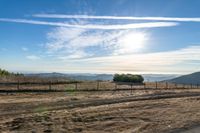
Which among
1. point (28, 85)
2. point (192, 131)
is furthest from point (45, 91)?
point (192, 131)

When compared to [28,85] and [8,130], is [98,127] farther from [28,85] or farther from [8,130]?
[28,85]

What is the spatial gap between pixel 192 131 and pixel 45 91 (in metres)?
26.6

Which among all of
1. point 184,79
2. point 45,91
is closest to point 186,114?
point 45,91

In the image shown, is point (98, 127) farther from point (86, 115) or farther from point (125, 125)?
point (86, 115)

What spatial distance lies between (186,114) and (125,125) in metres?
5.97

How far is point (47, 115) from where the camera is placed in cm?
2031

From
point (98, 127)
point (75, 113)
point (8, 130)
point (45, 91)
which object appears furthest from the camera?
point (45, 91)

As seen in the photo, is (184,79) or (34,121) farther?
(184,79)

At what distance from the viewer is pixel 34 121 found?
1830 cm

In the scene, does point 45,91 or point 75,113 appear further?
point 45,91

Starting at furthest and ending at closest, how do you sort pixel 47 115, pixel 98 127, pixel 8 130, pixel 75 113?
pixel 75 113 → pixel 47 115 → pixel 98 127 → pixel 8 130

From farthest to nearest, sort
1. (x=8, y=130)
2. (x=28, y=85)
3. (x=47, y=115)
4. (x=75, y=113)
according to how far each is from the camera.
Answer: (x=28, y=85) → (x=75, y=113) → (x=47, y=115) → (x=8, y=130)

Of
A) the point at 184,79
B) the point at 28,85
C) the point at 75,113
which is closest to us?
the point at 75,113

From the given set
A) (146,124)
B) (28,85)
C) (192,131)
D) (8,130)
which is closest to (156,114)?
(146,124)
